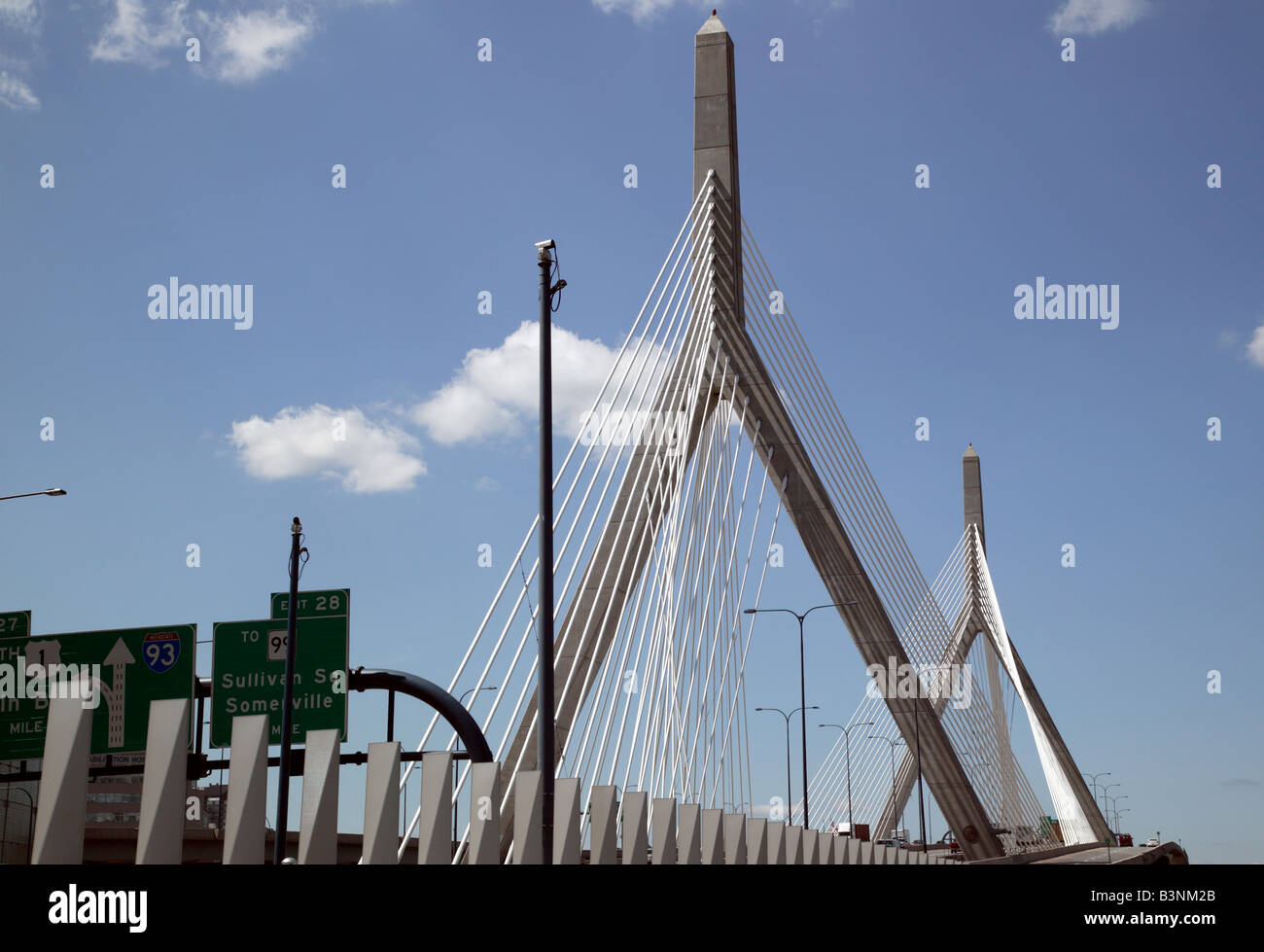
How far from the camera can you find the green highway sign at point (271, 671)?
67.2ft

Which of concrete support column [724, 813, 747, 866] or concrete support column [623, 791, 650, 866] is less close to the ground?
concrete support column [623, 791, 650, 866]

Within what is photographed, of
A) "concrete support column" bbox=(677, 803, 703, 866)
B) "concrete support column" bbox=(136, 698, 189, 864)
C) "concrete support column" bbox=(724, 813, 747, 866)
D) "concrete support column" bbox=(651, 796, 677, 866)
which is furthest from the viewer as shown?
"concrete support column" bbox=(724, 813, 747, 866)

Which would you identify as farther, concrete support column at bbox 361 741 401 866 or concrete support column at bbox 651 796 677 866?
concrete support column at bbox 651 796 677 866

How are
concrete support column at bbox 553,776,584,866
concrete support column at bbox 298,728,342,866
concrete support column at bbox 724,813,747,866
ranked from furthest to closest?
concrete support column at bbox 724,813,747,866
concrete support column at bbox 553,776,584,866
concrete support column at bbox 298,728,342,866

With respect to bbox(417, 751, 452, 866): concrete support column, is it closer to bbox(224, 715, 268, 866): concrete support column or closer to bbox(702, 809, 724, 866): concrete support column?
bbox(224, 715, 268, 866): concrete support column

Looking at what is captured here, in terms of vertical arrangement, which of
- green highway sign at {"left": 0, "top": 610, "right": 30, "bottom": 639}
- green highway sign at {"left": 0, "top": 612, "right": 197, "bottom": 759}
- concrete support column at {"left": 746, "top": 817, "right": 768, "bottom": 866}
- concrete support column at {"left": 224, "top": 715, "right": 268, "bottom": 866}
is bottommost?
concrete support column at {"left": 746, "top": 817, "right": 768, "bottom": 866}

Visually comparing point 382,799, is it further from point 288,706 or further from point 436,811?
point 288,706

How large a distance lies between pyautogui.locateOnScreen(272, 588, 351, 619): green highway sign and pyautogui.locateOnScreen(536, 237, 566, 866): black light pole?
8.26 m

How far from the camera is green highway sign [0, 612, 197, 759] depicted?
18234 millimetres

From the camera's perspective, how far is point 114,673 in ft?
60.3

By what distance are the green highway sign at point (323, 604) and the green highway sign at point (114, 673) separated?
251cm

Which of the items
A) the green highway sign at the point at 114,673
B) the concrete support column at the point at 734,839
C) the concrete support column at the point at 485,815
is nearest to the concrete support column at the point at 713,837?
the concrete support column at the point at 734,839

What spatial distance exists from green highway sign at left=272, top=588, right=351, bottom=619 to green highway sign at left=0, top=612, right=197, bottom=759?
2.51 metres

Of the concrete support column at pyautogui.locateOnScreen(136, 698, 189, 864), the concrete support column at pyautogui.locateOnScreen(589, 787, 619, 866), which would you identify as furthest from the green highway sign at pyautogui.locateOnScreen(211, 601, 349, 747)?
the concrete support column at pyautogui.locateOnScreen(136, 698, 189, 864)
